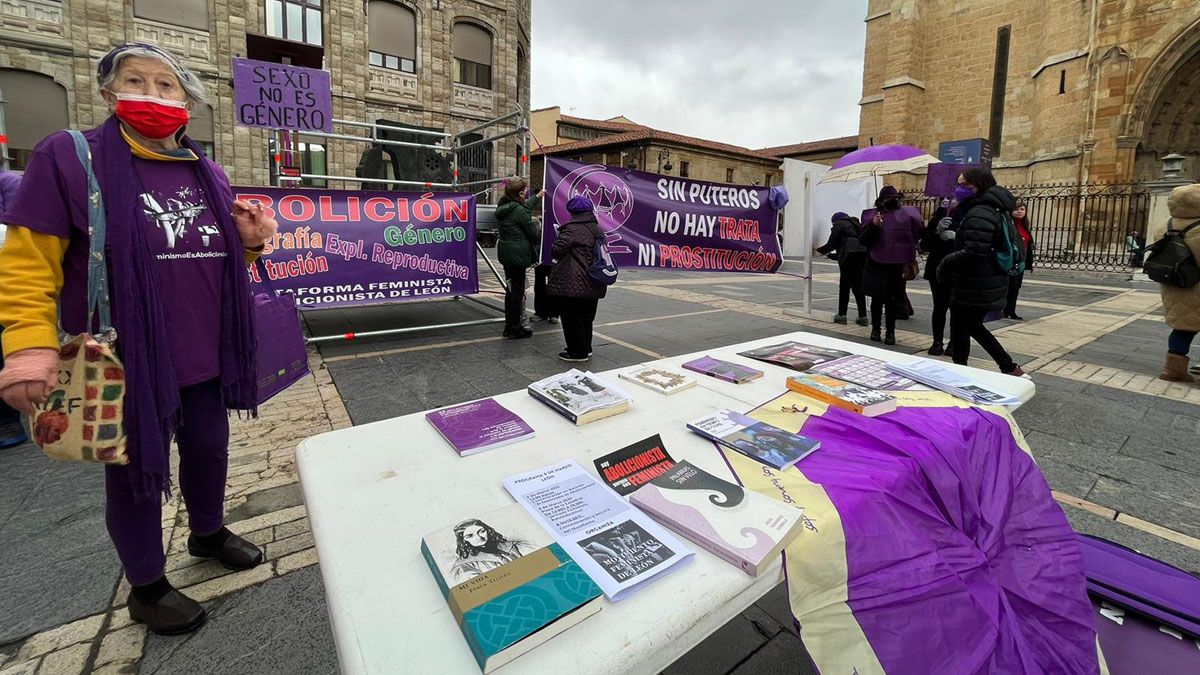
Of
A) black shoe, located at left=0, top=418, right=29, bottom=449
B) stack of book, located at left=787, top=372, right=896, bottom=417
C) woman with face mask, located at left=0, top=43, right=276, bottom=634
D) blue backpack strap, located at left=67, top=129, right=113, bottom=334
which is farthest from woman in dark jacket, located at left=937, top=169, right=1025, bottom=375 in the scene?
black shoe, located at left=0, top=418, right=29, bottom=449

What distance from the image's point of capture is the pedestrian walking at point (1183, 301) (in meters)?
4.79

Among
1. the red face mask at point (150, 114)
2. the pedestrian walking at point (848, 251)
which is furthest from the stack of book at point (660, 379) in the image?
the pedestrian walking at point (848, 251)

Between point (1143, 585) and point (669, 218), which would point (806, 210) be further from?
point (1143, 585)

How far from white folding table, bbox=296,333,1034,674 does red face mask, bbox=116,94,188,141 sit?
47.6 inches

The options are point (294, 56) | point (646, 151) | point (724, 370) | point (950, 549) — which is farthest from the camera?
point (646, 151)

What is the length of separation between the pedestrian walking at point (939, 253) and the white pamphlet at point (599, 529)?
17.7 feet

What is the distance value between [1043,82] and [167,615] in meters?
27.5

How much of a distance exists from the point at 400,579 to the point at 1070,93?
26138mm

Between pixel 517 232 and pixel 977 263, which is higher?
pixel 517 232

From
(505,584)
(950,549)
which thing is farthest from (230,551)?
(950,549)

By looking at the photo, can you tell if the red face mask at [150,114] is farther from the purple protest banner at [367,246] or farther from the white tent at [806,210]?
the white tent at [806,210]

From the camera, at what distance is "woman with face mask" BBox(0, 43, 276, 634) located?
1.55 meters

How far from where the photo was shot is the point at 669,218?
6512 mm

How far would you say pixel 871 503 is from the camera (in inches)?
53.1
